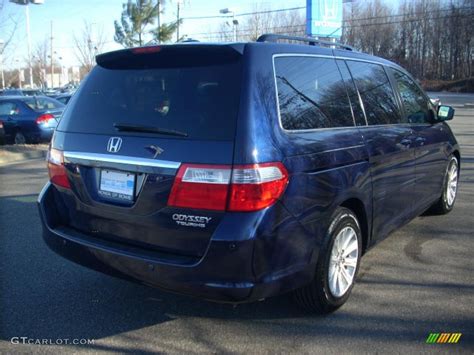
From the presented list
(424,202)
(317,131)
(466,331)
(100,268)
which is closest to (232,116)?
(317,131)

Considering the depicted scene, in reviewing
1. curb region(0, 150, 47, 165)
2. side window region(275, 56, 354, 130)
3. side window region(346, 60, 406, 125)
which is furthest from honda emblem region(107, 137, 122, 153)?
curb region(0, 150, 47, 165)

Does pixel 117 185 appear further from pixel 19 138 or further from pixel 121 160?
pixel 19 138

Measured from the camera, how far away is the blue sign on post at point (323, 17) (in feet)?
68.4

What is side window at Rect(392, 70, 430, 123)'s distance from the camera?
4781 millimetres

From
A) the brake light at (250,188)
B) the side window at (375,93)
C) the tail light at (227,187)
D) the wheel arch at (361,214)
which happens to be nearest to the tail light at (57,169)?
the tail light at (227,187)

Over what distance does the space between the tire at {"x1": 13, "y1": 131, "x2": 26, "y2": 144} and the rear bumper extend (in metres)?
12.6

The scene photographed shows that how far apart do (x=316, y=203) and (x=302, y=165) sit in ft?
0.94

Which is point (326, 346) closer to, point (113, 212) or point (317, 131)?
point (317, 131)

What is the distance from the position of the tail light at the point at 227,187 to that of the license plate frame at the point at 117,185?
1.12 ft

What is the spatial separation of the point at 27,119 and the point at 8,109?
840 mm

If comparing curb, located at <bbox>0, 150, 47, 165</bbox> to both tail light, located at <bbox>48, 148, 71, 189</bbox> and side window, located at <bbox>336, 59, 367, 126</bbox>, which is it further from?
side window, located at <bbox>336, 59, 367, 126</bbox>

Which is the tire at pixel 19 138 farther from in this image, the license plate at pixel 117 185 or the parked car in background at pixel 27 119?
the license plate at pixel 117 185

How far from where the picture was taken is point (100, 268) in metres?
3.14

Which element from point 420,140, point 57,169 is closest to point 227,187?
point 57,169
